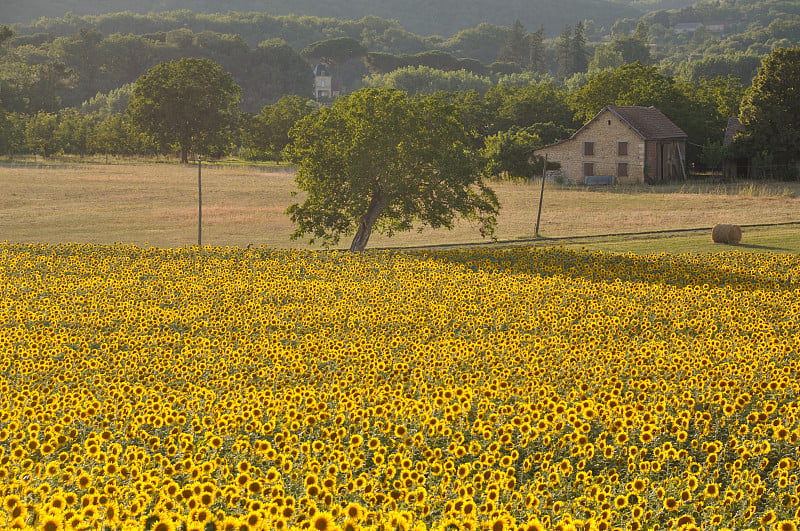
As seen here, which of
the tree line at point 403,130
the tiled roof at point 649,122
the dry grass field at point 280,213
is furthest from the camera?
the tiled roof at point 649,122

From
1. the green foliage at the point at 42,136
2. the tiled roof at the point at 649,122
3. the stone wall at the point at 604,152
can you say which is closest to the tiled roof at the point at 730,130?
the tiled roof at the point at 649,122

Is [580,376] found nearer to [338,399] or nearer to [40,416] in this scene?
[338,399]

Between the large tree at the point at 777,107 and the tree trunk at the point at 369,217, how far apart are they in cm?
4693

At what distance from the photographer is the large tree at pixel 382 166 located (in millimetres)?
35000

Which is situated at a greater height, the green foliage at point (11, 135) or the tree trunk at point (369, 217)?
the green foliage at point (11, 135)

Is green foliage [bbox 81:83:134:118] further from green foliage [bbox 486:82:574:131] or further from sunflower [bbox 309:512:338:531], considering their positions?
sunflower [bbox 309:512:338:531]

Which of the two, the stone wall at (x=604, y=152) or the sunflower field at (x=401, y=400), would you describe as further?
the stone wall at (x=604, y=152)

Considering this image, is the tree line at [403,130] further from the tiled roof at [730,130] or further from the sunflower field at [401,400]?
the sunflower field at [401,400]

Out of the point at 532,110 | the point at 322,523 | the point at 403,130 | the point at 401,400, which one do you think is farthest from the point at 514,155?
the point at 322,523

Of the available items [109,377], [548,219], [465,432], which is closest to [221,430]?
[465,432]

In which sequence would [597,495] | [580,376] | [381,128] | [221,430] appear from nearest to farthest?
[597,495], [221,430], [580,376], [381,128]

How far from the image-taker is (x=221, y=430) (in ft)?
31.7

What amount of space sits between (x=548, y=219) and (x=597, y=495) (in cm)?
4340

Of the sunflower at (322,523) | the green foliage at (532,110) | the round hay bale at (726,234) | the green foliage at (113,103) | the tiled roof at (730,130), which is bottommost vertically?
the sunflower at (322,523)
